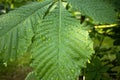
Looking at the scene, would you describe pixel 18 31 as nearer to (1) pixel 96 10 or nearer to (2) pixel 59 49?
(2) pixel 59 49

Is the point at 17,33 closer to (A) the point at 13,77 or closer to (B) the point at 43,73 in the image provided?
(B) the point at 43,73

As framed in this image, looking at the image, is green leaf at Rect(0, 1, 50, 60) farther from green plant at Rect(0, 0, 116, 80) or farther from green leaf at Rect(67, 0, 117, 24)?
green leaf at Rect(67, 0, 117, 24)

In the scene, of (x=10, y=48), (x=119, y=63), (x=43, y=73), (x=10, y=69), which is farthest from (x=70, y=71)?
(x=10, y=69)

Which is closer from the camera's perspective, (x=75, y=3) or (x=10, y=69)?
(x=75, y=3)

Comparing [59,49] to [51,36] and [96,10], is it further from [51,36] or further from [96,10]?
[96,10]

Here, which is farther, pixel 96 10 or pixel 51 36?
pixel 96 10

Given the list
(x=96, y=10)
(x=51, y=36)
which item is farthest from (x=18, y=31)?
(x=96, y=10)

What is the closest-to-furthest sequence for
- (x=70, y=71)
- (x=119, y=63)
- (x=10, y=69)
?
(x=70, y=71)
(x=119, y=63)
(x=10, y=69)
